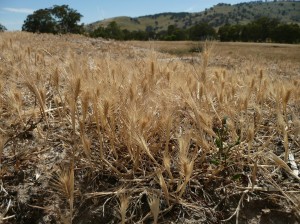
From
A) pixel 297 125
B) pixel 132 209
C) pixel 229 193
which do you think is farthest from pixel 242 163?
pixel 132 209

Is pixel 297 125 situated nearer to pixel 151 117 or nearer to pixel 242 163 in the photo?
pixel 242 163

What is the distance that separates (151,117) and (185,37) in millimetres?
69507

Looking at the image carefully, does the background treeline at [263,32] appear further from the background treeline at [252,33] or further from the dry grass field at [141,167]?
the dry grass field at [141,167]

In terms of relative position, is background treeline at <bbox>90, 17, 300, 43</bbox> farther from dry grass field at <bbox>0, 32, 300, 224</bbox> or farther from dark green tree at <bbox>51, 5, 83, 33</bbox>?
dry grass field at <bbox>0, 32, 300, 224</bbox>

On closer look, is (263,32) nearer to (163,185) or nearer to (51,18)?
(51,18)

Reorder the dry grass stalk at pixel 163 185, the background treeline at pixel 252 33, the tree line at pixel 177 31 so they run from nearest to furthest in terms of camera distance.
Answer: the dry grass stalk at pixel 163 185
the tree line at pixel 177 31
the background treeline at pixel 252 33

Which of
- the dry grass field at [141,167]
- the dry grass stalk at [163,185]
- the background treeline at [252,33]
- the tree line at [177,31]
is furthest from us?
the background treeline at [252,33]

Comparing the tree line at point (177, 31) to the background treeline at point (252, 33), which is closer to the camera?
the tree line at point (177, 31)

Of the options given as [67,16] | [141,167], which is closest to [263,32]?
[67,16]

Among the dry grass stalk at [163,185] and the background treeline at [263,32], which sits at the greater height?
the dry grass stalk at [163,185]

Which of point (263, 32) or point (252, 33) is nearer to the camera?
point (252, 33)

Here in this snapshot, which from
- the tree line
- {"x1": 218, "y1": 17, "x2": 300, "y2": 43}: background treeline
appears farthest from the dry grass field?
{"x1": 218, "y1": 17, "x2": 300, "y2": 43}: background treeline

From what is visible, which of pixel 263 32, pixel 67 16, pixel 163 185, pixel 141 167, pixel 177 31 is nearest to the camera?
pixel 163 185

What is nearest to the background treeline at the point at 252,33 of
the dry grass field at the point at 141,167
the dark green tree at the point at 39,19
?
the dark green tree at the point at 39,19
